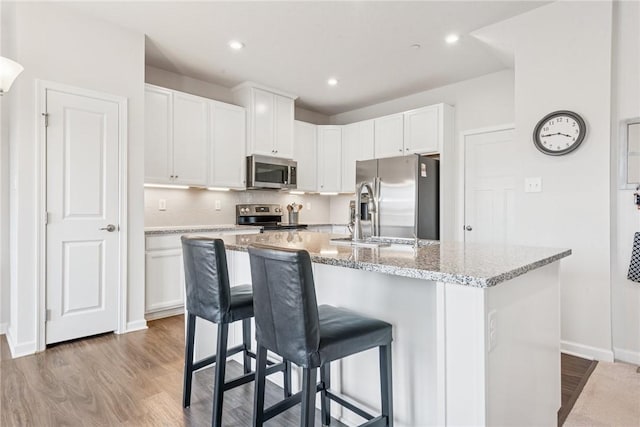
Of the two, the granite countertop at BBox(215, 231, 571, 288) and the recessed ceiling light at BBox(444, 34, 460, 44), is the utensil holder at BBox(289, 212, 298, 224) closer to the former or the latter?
the recessed ceiling light at BBox(444, 34, 460, 44)

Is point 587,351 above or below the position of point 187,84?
below

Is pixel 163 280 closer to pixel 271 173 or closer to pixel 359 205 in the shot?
pixel 271 173

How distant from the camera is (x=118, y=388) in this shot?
211cm

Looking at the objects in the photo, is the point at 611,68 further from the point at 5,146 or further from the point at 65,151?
the point at 5,146

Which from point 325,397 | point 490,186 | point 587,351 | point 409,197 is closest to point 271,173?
point 409,197

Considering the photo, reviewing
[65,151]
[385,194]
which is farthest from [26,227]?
[385,194]

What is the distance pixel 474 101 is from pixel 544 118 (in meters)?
1.52

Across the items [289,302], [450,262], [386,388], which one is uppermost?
[450,262]

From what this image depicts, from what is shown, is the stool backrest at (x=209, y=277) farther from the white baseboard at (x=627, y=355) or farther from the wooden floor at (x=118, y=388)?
the white baseboard at (x=627, y=355)

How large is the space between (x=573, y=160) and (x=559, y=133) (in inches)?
8.9

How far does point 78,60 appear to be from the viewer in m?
2.88

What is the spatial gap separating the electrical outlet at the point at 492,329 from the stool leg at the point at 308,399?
23.0 inches

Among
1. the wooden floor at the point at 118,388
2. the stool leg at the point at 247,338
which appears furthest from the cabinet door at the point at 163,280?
the stool leg at the point at 247,338

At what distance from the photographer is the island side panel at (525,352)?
1184 mm
